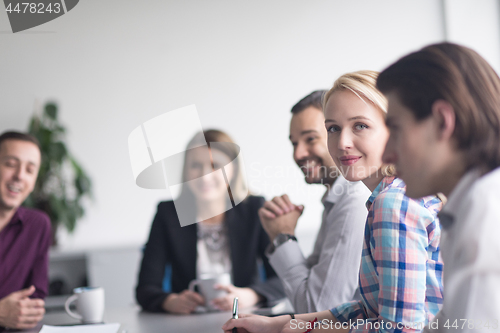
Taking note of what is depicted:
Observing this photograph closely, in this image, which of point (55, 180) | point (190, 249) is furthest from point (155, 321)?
point (55, 180)

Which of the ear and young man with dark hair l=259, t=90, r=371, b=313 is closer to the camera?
the ear

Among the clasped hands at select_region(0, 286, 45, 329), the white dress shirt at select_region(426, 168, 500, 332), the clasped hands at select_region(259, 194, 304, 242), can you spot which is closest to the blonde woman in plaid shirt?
the white dress shirt at select_region(426, 168, 500, 332)

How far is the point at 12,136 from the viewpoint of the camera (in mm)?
1639

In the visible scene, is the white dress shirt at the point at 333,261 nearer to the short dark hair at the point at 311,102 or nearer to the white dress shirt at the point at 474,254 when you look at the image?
the short dark hair at the point at 311,102

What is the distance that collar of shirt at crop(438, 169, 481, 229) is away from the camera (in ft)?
1.67

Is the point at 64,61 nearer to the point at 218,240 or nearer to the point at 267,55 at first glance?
the point at 267,55

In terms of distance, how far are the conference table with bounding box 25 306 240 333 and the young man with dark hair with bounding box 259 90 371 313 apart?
0.75 ft

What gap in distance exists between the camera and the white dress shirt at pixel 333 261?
1046mm

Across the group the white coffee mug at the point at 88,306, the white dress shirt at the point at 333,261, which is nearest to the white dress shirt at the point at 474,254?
the white dress shirt at the point at 333,261

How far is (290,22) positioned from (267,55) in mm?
308

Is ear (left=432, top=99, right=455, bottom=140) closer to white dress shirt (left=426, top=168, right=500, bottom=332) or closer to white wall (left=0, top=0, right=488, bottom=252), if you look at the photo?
white dress shirt (left=426, top=168, right=500, bottom=332)

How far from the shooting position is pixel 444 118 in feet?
1.71

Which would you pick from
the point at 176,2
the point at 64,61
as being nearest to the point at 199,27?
the point at 176,2

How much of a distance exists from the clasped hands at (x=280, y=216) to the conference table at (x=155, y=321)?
0.92 ft
